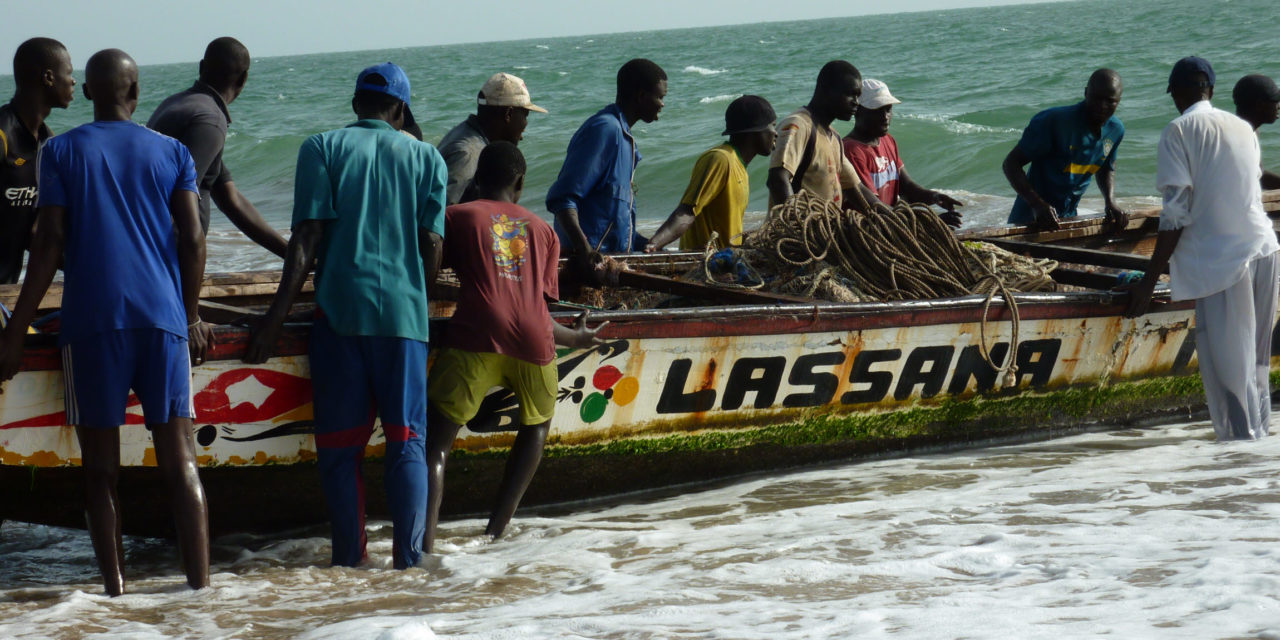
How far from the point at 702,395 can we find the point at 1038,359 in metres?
1.77

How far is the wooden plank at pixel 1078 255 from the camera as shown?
21.5ft

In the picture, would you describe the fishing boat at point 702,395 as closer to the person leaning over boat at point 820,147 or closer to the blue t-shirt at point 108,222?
the blue t-shirt at point 108,222

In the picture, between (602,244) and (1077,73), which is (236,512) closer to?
(602,244)

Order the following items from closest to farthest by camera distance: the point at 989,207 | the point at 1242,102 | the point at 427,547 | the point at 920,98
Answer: the point at 427,547 < the point at 1242,102 < the point at 989,207 < the point at 920,98

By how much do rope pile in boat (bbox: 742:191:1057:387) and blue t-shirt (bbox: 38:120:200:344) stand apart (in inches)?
118

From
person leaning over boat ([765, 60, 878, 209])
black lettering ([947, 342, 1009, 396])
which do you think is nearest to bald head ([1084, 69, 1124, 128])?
person leaning over boat ([765, 60, 878, 209])

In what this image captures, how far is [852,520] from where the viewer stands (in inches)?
197

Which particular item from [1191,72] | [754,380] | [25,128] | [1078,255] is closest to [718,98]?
[1078,255]

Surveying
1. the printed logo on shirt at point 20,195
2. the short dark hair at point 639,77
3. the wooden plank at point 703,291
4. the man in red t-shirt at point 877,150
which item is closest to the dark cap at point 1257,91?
the man in red t-shirt at point 877,150

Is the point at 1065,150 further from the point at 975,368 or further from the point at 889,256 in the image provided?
the point at 975,368

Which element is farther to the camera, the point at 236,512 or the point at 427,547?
the point at 236,512

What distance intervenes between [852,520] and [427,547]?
165cm

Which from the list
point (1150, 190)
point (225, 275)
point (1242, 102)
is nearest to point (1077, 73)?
point (1150, 190)

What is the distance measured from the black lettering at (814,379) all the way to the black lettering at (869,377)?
0.08m
